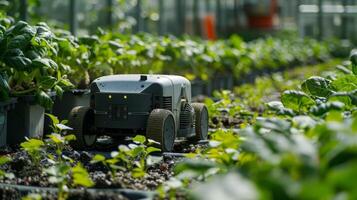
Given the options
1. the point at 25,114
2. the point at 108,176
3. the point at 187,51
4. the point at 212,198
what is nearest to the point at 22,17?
the point at 187,51

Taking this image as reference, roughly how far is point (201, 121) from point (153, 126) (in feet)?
2.67

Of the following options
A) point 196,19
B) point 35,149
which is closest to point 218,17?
point 196,19

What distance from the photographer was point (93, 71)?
6273 mm

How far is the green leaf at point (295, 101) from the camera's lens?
3963 mm

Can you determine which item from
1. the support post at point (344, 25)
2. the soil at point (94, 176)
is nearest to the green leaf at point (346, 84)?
the soil at point (94, 176)

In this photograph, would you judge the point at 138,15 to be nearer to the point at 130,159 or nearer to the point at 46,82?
the point at 46,82

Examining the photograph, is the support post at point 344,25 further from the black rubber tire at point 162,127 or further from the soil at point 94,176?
the soil at point 94,176

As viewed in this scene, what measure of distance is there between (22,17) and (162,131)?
4084 millimetres

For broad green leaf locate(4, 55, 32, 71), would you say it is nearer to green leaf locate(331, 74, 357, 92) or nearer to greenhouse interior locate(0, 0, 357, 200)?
greenhouse interior locate(0, 0, 357, 200)

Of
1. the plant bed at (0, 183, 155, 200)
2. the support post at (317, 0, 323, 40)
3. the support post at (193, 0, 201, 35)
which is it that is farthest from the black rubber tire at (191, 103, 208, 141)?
the support post at (317, 0, 323, 40)

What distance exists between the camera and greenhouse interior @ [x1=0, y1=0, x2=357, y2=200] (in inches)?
84.0

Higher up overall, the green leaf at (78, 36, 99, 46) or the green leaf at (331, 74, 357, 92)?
the green leaf at (78, 36, 99, 46)

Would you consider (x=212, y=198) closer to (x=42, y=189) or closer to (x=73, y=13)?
(x=42, y=189)

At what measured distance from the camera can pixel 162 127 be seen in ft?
14.7
